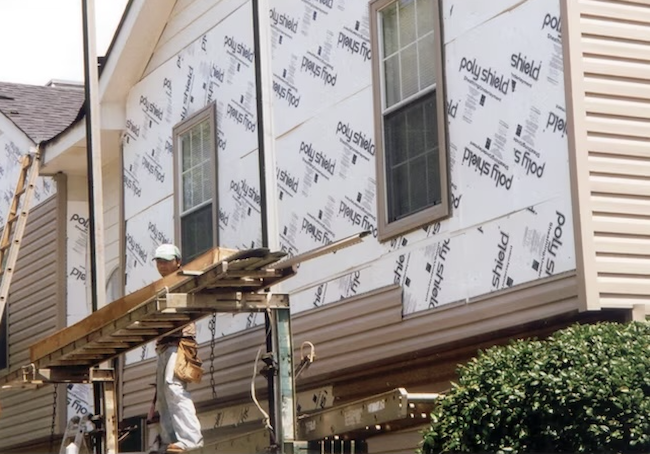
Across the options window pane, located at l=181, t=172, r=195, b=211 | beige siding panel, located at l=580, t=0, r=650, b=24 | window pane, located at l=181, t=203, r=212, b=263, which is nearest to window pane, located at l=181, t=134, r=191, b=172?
window pane, located at l=181, t=172, r=195, b=211

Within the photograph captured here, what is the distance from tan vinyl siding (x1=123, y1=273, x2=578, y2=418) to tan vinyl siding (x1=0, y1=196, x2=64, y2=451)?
4.90 meters

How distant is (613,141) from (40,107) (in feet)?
45.1

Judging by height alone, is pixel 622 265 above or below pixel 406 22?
below

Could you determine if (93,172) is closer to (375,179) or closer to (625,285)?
(375,179)

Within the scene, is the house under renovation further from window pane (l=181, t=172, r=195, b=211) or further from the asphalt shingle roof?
the asphalt shingle roof

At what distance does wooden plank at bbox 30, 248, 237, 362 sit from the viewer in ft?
30.7

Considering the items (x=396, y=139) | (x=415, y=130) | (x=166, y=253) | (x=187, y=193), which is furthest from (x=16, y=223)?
(x=415, y=130)

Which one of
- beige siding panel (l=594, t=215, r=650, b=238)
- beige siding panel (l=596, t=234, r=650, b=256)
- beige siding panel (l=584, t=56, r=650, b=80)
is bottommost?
beige siding panel (l=596, t=234, r=650, b=256)

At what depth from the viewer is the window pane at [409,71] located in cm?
1164

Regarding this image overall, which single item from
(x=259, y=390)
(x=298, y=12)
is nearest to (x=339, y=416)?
(x=259, y=390)

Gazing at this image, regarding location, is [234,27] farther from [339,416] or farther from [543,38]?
[339,416]

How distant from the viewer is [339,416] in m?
9.09

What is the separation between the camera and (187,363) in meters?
10.5

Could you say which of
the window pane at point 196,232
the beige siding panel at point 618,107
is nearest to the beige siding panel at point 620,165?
the beige siding panel at point 618,107
